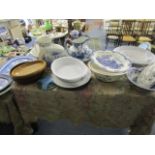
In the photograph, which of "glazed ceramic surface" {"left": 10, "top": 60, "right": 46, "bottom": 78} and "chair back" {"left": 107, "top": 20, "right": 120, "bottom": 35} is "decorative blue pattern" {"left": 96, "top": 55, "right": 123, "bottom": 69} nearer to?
"glazed ceramic surface" {"left": 10, "top": 60, "right": 46, "bottom": 78}

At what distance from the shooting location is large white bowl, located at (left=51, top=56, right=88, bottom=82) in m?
0.87

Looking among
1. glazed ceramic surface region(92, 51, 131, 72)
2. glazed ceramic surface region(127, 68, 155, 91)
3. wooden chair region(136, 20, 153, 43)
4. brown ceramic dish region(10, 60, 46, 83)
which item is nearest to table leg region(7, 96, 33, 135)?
brown ceramic dish region(10, 60, 46, 83)

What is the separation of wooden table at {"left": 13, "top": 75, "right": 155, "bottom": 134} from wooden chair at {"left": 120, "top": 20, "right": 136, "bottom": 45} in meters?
2.58

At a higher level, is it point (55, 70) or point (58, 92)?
point (55, 70)

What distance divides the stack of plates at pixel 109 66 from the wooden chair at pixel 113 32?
2638 mm

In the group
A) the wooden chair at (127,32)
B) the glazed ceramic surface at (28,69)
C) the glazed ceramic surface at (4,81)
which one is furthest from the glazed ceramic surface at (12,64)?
the wooden chair at (127,32)

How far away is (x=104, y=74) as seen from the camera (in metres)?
0.85

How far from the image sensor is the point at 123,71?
84cm
